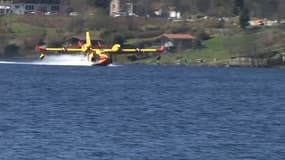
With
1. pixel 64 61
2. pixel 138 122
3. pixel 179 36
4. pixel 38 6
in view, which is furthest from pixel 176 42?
pixel 138 122

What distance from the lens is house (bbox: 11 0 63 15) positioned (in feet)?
621

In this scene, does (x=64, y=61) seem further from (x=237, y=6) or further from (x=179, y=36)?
(x=237, y=6)

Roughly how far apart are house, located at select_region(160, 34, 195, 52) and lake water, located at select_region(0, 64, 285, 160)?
69479mm

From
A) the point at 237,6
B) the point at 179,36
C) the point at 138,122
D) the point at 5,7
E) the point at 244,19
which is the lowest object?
the point at 179,36

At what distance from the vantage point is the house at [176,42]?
155 metres

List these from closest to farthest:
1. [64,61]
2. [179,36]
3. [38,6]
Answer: [64,61] → [179,36] → [38,6]

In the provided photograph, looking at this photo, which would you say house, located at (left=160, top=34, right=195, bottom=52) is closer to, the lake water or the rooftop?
the rooftop

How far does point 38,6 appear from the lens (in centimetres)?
19212

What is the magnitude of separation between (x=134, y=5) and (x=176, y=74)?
8632 centimetres

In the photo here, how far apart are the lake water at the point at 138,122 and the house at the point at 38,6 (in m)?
104

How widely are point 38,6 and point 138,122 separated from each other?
5606 inches

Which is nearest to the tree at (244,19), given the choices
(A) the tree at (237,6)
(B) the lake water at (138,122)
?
(A) the tree at (237,6)

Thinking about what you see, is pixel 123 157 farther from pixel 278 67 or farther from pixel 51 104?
pixel 278 67

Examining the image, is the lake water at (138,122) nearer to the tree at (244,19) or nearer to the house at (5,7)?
the tree at (244,19)
